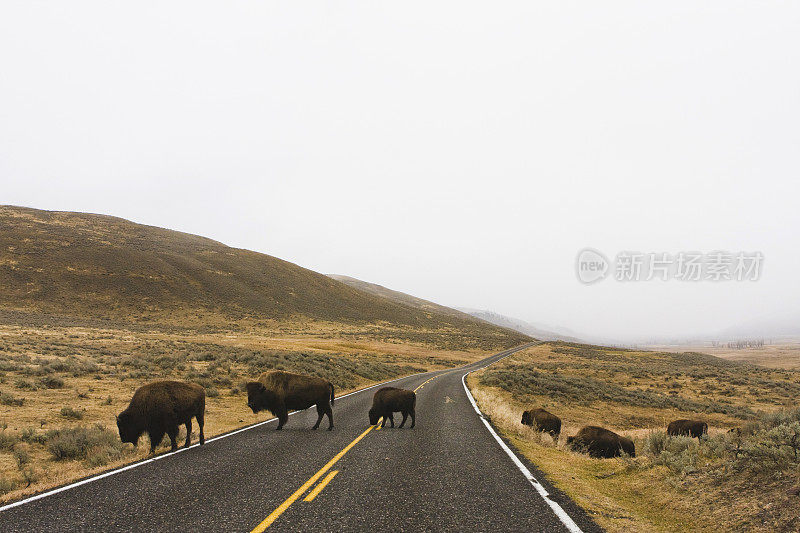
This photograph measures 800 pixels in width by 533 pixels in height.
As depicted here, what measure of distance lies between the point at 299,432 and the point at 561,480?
7772 mm

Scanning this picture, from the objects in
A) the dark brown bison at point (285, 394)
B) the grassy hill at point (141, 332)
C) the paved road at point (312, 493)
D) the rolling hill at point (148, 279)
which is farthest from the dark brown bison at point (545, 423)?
the rolling hill at point (148, 279)

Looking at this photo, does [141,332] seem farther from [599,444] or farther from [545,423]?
[599,444]

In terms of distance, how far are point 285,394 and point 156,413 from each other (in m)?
3.94

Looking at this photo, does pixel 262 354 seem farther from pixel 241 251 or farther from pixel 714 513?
pixel 241 251

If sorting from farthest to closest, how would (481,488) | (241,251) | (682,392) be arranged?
(241,251) < (682,392) < (481,488)

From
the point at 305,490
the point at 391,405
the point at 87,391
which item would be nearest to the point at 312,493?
the point at 305,490

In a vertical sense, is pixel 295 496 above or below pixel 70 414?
above

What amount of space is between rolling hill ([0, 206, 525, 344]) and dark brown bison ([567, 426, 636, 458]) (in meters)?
75.5

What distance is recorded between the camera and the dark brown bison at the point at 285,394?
40.9 feet

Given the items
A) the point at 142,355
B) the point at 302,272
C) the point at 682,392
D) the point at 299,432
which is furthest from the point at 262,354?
the point at 302,272

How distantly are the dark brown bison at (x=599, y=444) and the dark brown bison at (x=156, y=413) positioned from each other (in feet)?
39.3

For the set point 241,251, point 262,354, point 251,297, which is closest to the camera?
point 262,354

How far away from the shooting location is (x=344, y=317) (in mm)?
101938

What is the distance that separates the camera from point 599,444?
42.0ft
